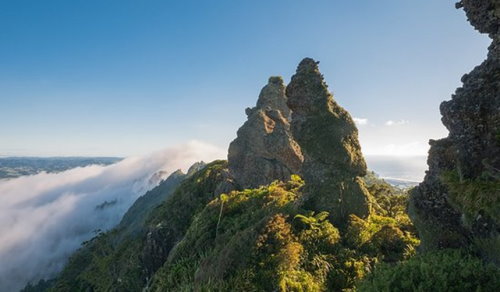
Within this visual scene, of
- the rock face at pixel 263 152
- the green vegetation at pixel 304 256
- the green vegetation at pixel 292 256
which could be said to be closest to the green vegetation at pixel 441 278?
the green vegetation at pixel 304 256

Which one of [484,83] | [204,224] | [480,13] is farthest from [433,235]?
[204,224]

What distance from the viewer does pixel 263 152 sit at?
141 feet

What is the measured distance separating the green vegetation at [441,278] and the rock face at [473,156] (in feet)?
4.54

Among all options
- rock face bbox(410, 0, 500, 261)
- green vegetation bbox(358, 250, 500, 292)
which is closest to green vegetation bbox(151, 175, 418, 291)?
rock face bbox(410, 0, 500, 261)

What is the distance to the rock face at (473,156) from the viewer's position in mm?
7988

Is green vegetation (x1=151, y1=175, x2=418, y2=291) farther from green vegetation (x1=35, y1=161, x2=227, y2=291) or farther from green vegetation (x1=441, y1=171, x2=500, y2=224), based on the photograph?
green vegetation (x1=35, y1=161, x2=227, y2=291)

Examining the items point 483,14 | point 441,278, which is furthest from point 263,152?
point 441,278

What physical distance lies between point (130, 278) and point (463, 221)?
3354cm

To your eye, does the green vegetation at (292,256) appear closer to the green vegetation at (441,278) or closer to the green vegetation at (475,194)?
the green vegetation at (441,278)

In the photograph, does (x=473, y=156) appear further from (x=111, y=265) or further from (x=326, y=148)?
(x=111, y=265)

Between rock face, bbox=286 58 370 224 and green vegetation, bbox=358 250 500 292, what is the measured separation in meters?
8.84

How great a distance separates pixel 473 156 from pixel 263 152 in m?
34.7

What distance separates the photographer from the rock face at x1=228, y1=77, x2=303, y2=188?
4072cm

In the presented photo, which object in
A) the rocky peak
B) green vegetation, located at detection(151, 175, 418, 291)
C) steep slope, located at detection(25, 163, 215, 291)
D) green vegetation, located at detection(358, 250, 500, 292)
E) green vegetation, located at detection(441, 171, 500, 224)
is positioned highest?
the rocky peak
